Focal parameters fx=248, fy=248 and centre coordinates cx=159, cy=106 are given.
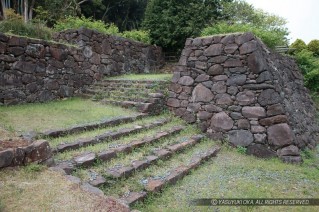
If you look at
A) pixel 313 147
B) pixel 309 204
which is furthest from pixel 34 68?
pixel 313 147

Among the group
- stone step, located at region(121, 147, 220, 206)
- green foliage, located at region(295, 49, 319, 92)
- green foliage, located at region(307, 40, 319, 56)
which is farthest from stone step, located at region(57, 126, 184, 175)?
→ green foliage, located at region(307, 40, 319, 56)

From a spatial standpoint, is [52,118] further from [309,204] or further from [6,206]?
[309,204]

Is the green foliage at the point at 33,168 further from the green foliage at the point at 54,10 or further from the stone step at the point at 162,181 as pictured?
the green foliage at the point at 54,10

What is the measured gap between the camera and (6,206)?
2.24m

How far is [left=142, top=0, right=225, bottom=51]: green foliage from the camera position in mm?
11219

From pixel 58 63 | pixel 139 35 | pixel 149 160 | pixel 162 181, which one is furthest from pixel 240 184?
pixel 139 35

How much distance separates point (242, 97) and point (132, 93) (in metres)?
3.02

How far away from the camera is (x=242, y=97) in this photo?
5.40 metres

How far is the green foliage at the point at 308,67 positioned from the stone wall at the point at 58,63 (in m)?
6.22

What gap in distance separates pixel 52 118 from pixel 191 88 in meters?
3.31

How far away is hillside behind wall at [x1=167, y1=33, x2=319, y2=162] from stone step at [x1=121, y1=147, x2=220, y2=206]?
1298mm

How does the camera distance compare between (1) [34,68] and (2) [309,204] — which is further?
(1) [34,68]

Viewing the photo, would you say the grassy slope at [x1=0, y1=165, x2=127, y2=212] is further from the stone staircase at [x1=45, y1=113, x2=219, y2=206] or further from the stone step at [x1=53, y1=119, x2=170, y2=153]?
the stone step at [x1=53, y1=119, x2=170, y2=153]

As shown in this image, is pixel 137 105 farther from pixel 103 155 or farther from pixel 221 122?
pixel 103 155
